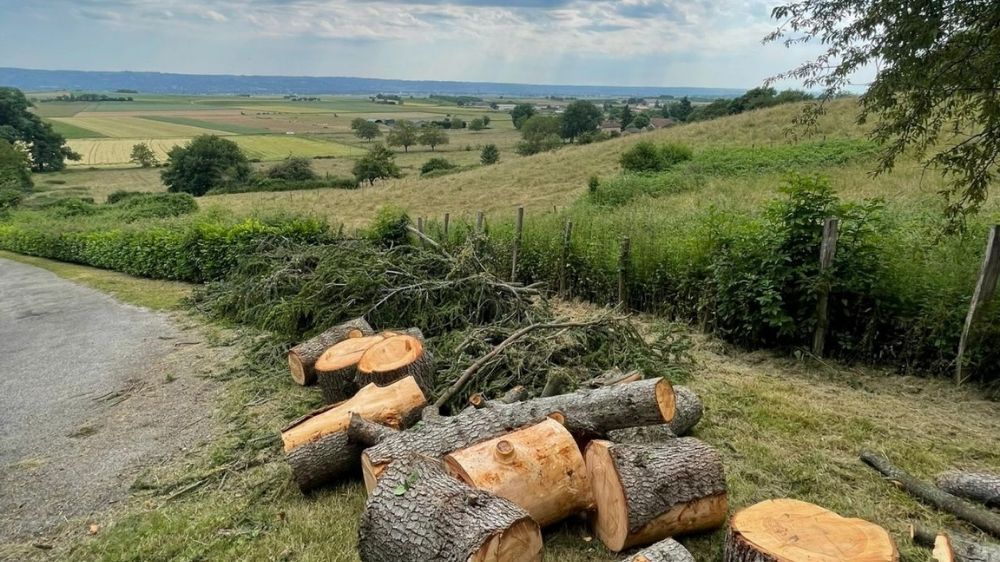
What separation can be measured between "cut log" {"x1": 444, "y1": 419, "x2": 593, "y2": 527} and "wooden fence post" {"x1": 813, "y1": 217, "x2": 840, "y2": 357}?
13.7ft

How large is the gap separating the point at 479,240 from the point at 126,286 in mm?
8392

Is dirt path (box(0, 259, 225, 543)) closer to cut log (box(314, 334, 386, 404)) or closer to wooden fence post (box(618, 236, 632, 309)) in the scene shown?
cut log (box(314, 334, 386, 404))

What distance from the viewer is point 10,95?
58.5 metres

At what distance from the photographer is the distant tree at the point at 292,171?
4888 centimetres

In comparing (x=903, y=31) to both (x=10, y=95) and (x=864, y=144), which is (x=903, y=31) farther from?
(x=10, y=95)

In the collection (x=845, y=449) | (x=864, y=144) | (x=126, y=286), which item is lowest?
(x=126, y=286)

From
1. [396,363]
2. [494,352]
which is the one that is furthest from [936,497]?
[396,363]

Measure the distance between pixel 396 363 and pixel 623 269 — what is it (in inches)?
167

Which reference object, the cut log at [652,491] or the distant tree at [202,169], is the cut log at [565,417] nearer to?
the cut log at [652,491]

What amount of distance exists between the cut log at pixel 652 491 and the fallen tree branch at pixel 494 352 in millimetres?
1916

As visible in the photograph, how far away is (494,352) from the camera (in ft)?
19.9

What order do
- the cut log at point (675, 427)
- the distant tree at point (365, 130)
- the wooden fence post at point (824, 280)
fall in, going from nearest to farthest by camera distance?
the cut log at point (675, 427), the wooden fence post at point (824, 280), the distant tree at point (365, 130)

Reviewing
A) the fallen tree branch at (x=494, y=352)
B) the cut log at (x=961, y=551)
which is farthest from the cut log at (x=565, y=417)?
the cut log at (x=961, y=551)

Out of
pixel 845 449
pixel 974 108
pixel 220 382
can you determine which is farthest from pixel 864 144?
pixel 220 382
